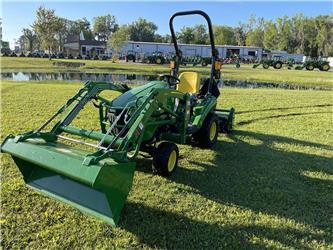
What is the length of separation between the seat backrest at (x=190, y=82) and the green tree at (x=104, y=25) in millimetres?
95069

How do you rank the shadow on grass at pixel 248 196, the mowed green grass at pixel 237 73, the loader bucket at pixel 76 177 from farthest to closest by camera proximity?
1. the mowed green grass at pixel 237 73
2. the shadow on grass at pixel 248 196
3. the loader bucket at pixel 76 177

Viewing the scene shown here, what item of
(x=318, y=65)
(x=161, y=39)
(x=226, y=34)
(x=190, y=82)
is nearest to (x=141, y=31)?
(x=161, y=39)

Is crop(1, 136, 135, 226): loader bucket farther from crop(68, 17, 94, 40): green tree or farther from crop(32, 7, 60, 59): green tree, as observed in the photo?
crop(68, 17, 94, 40): green tree

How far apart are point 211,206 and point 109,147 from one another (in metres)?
1.35

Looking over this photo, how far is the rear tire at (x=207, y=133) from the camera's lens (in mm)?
5602

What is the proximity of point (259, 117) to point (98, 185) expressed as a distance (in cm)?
646

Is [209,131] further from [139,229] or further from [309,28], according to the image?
[309,28]

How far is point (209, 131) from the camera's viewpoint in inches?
223

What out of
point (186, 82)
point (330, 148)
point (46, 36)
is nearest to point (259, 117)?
point (330, 148)

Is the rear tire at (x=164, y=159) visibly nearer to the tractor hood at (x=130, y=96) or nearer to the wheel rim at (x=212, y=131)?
the tractor hood at (x=130, y=96)

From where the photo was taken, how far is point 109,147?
3.40 m

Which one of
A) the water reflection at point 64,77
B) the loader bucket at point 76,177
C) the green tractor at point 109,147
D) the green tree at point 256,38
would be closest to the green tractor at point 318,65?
the water reflection at point 64,77

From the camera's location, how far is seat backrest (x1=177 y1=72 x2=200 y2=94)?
20.2ft

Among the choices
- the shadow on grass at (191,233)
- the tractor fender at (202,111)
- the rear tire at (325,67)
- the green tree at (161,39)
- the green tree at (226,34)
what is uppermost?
the green tree at (226,34)
